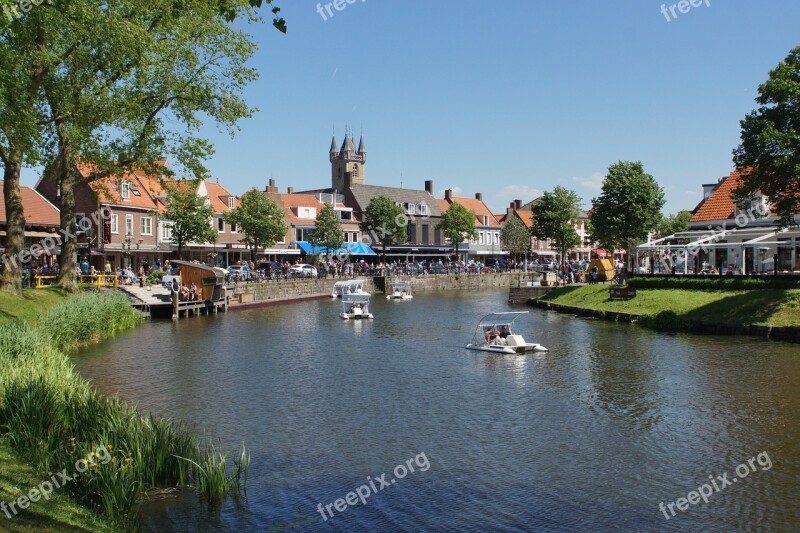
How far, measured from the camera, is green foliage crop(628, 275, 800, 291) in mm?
39094

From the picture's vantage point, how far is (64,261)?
3959 centimetres

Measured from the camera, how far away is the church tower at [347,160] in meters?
152

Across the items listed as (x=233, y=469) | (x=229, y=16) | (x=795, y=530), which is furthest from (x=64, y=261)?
(x=795, y=530)

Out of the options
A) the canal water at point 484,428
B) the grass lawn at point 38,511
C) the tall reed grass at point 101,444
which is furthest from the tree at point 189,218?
the grass lawn at point 38,511

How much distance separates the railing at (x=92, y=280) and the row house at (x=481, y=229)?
74.4 metres

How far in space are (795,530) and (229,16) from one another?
42.3 feet

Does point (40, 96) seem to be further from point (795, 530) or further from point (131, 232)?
point (131, 232)

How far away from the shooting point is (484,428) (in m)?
18.7

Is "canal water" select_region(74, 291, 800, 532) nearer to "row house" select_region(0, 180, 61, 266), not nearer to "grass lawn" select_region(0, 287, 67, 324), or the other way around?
"grass lawn" select_region(0, 287, 67, 324)

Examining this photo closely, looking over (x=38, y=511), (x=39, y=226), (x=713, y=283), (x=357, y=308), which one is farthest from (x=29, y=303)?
(x=713, y=283)

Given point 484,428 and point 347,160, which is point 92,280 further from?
point 347,160

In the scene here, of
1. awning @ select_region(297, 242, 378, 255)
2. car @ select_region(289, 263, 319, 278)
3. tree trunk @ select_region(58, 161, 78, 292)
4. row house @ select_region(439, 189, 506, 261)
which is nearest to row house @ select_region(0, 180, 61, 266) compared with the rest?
tree trunk @ select_region(58, 161, 78, 292)

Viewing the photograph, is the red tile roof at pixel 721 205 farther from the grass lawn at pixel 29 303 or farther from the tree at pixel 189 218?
the grass lawn at pixel 29 303

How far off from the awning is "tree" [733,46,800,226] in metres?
56.1
